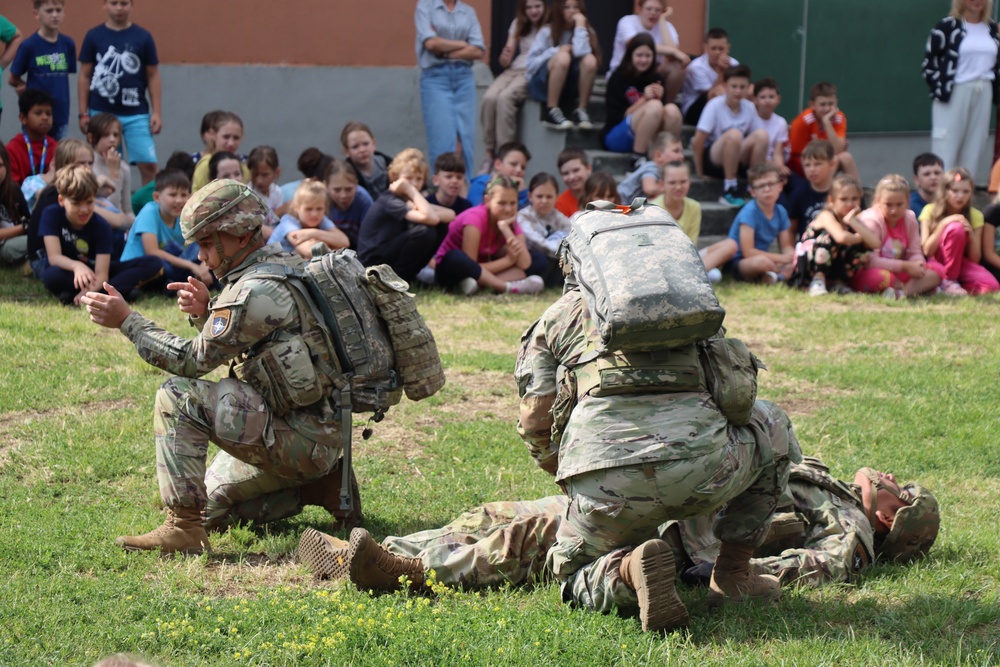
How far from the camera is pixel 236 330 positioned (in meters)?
4.66

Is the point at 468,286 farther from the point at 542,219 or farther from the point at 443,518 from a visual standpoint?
the point at 443,518

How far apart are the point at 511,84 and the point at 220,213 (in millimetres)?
8178

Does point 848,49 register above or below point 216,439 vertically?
above

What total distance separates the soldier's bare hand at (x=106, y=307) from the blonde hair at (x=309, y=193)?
14.9 feet

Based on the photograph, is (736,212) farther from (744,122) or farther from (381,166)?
(381,166)

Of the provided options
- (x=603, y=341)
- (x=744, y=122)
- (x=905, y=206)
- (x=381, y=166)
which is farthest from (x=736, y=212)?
(x=603, y=341)

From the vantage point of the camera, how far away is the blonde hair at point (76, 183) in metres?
8.63

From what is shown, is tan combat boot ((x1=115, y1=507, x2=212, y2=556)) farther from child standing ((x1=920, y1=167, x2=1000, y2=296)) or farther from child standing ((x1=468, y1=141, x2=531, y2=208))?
child standing ((x1=920, y1=167, x2=1000, y2=296))

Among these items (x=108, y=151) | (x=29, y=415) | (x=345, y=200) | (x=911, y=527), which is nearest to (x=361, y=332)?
(x=911, y=527)

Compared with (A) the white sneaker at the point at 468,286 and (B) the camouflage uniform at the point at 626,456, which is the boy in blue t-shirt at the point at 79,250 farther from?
(B) the camouflage uniform at the point at 626,456

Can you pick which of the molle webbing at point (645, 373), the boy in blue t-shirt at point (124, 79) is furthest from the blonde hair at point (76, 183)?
the molle webbing at point (645, 373)

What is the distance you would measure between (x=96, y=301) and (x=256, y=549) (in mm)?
1180

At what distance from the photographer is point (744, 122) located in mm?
12586

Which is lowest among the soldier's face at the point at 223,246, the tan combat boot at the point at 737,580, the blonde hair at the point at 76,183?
the tan combat boot at the point at 737,580
